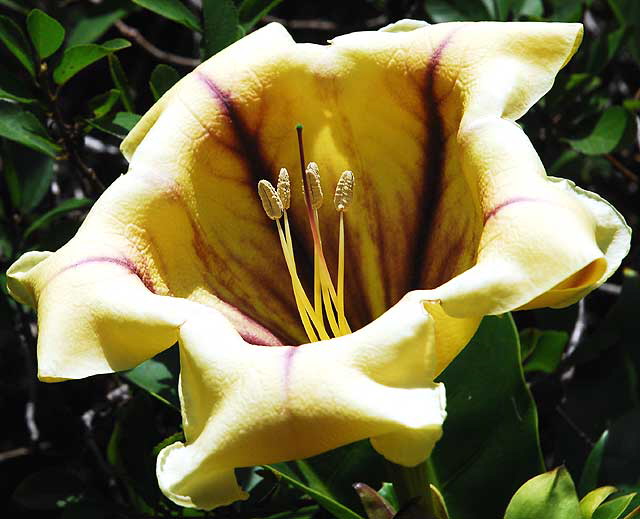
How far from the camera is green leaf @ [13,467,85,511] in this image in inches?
90.4

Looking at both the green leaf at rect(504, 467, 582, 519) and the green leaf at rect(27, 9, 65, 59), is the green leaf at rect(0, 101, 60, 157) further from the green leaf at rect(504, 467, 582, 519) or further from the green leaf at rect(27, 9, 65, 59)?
the green leaf at rect(504, 467, 582, 519)

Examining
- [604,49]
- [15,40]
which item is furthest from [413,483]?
[604,49]

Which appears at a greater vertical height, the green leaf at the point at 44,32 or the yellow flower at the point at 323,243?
the green leaf at the point at 44,32

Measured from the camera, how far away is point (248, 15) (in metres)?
2.36

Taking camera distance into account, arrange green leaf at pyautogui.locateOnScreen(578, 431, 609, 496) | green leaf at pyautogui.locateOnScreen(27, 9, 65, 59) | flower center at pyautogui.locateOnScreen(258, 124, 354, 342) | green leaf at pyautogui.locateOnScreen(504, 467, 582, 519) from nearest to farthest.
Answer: green leaf at pyautogui.locateOnScreen(504, 467, 582, 519), flower center at pyautogui.locateOnScreen(258, 124, 354, 342), green leaf at pyautogui.locateOnScreen(578, 431, 609, 496), green leaf at pyautogui.locateOnScreen(27, 9, 65, 59)

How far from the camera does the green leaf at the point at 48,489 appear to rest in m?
2.30

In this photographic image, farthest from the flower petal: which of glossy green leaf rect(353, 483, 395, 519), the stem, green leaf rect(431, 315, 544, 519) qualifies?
green leaf rect(431, 315, 544, 519)

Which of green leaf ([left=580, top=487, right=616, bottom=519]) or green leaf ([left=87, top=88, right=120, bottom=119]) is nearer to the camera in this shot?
green leaf ([left=580, top=487, right=616, bottom=519])

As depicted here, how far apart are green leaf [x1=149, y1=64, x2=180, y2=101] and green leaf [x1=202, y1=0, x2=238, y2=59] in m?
0.11

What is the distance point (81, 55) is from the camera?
219 cm

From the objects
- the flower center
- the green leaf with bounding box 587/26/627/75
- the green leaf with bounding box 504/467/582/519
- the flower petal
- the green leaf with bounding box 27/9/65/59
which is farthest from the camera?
the green leaf with bounding box 587/26/627/75

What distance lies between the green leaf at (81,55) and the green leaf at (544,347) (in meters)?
1.21

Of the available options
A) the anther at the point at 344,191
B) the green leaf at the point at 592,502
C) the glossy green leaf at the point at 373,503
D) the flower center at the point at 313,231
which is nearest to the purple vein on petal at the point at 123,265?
the flower center at the point at 313,231

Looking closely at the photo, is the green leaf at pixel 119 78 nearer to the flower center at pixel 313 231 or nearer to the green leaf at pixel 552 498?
the flower center at pixel 313 231
